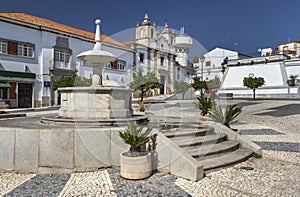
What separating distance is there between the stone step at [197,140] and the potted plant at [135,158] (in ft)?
3.99

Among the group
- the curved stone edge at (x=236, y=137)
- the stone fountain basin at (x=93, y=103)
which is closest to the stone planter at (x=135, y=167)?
the stone fountain basin at (x=93, y=103)

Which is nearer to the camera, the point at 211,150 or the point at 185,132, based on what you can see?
the point at 211,150

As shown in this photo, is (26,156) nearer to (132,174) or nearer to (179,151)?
(132,174)

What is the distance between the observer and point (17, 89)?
78.0 ft

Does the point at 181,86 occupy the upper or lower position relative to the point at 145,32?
lower

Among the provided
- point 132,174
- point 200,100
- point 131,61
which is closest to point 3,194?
point 132,174

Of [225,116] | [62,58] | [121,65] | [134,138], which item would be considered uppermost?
[121,65]

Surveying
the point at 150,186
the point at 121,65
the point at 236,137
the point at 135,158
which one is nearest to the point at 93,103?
the point at 135,158

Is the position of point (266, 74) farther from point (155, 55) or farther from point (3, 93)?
point (3, 93)

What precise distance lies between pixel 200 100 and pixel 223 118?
3853mm

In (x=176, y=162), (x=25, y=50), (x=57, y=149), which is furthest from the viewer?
(x=25, y=50)

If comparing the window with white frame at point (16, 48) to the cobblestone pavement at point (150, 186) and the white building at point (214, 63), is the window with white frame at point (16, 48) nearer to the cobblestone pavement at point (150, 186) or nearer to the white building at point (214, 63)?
the cobblestone pavement at point (150, 186)

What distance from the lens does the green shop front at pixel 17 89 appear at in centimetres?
2262

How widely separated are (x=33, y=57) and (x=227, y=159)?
80.6 feet
